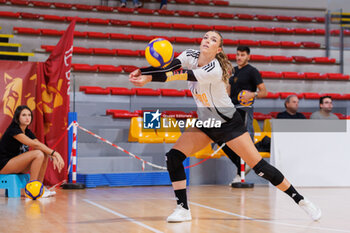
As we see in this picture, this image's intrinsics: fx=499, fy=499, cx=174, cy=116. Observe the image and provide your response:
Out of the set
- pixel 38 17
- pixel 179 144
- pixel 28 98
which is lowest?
pixel 179 144

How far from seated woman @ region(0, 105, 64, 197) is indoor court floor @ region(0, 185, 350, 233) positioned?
1.43ft

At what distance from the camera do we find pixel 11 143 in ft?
23.3

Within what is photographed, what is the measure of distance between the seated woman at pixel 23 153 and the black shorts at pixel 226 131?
110 inches

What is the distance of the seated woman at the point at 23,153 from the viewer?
6.95 metres

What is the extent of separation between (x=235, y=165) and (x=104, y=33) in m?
6.81

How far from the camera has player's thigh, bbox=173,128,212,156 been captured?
16.0 feet

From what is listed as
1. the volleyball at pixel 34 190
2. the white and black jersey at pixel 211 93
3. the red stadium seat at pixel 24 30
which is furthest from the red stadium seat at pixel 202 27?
the white and black jersey at pixel 211 93

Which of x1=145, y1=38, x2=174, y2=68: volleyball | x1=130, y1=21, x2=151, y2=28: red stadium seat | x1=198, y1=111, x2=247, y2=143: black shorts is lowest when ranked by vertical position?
x1=198, y1=111, x2=247, y2=143: black shorts

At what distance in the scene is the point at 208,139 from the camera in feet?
16.3

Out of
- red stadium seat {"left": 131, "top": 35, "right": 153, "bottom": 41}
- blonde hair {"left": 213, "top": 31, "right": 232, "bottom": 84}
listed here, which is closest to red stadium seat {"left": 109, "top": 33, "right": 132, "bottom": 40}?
red stadium seat {"left": 131, "top": 35, "right": 153, "bottom": 41}

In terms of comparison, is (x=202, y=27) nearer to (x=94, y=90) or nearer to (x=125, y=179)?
(x=94, y=90)

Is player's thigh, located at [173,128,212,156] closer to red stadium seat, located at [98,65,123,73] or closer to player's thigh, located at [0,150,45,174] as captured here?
player's thigh, located at [0,150,45,174]

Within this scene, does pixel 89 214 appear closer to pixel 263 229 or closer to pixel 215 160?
pixel 263 229

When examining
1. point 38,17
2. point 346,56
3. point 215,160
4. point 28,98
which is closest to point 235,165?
point 215,160
